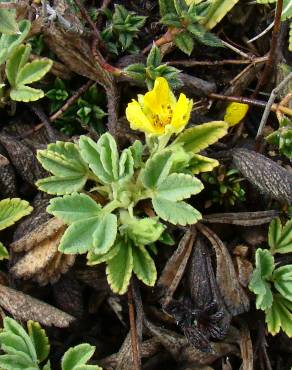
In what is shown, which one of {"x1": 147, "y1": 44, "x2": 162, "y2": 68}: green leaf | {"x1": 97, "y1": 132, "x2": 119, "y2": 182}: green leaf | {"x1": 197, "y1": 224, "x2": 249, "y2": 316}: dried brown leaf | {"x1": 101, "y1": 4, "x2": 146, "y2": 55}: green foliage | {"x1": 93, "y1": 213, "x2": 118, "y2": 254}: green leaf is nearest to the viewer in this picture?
{"x1": 93, "y1": 213, "x2": 118, "y2": 254}: green leaf

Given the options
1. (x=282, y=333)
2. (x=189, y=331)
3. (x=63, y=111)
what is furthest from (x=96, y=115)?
(x=282, y=333)

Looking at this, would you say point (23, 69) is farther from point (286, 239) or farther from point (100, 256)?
point (286, 239)

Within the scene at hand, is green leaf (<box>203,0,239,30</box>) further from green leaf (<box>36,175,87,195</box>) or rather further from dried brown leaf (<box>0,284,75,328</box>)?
dried brown leaf (<box>0,284,75,328</box>)

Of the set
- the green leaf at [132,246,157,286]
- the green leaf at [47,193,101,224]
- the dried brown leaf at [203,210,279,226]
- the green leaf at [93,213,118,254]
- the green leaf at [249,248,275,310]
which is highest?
the green leaf at [47,193,101,224]

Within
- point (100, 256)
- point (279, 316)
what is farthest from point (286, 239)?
point (100, 256)

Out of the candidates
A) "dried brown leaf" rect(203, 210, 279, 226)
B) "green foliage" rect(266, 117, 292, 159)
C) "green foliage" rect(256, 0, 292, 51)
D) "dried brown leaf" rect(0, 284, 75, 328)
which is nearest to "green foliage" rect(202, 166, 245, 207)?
"dried brown leaf" rect(203, 210, 279, 226)

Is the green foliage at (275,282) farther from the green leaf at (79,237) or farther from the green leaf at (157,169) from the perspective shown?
the green leaf at (79,237)

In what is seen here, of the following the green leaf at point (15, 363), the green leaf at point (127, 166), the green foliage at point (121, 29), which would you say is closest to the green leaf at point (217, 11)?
the green foliage at point (121, 29)
